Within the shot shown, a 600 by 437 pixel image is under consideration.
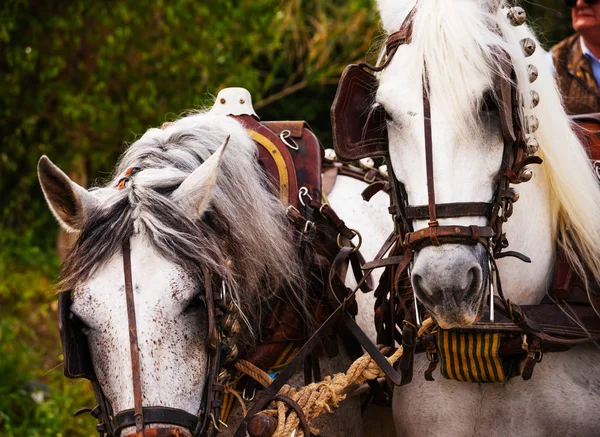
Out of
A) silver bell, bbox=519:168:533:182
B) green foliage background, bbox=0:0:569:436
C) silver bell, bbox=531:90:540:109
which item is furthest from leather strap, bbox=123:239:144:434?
green foliage background, bbox=0:0:569:436

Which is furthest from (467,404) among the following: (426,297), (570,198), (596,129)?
(596,129)

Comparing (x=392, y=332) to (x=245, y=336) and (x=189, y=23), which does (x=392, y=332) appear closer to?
(x=245, y=336)

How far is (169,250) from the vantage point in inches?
90.4

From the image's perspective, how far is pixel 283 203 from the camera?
109 inches

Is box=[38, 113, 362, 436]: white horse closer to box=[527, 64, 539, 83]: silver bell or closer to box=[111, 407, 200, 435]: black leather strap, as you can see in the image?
box=[111, 407, 200, 435]: black leather strap

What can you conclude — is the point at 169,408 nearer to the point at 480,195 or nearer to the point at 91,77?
the point at 480,195

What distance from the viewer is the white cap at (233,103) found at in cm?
301

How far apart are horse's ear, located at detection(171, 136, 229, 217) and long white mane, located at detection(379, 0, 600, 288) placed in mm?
595

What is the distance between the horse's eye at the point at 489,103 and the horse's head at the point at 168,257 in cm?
70

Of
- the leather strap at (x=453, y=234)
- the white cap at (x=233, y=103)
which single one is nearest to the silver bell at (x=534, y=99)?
the leather strap at (x=453, y=234)

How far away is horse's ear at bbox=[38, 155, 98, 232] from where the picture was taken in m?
2.33

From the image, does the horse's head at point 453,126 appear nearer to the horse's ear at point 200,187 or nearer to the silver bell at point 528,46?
the silver bell at point 528,46

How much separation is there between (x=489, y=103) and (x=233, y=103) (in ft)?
3.30

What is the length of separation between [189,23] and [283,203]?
4226 millimetres
